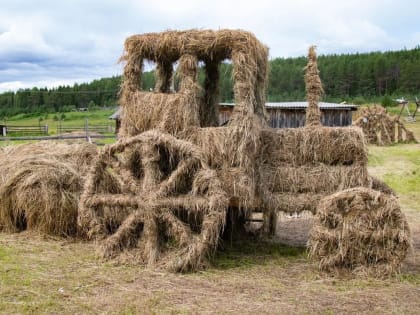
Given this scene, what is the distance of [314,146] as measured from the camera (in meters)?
7.32

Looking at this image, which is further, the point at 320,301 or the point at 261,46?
the point at 261,46

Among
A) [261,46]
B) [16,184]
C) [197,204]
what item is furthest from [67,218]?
[261,46]

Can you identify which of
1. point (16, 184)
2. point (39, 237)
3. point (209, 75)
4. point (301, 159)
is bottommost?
point (39, 237)

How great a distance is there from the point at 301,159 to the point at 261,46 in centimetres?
174

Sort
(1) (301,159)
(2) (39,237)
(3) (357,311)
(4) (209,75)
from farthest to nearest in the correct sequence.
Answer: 1. (4) (209,75)
2. (2) (39,237)
3. (1) (301,159)
4. (3) (357,311)

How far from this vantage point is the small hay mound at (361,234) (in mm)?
6133

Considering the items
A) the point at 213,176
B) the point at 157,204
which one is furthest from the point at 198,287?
the point at 213,176

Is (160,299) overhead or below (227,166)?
below

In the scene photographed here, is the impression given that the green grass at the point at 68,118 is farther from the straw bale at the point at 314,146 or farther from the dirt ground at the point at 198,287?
the dirt ground at the point at 198,287

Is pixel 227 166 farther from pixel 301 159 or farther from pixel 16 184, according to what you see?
pixel 16 184

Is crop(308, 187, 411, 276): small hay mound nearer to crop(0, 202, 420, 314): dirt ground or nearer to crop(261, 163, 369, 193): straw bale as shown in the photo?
crop(0, 202, 420, 314): dirt ground

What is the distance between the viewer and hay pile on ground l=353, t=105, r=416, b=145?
108 ft

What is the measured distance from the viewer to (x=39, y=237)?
8.21 metres

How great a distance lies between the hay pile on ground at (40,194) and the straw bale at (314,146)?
3.35m
